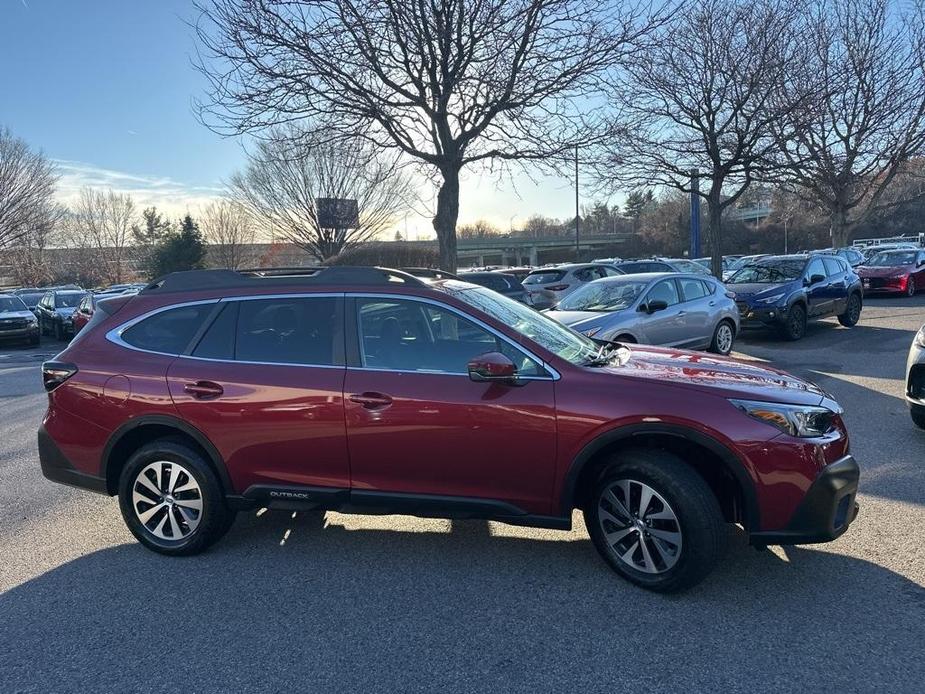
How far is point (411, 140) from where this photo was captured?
39.8ft

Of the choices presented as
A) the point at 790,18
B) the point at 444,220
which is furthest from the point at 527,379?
the point at 790,18

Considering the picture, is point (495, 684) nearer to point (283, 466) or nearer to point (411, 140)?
point (283, 466)

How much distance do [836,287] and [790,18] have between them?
7359 millimetres

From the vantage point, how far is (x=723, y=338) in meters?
10.7

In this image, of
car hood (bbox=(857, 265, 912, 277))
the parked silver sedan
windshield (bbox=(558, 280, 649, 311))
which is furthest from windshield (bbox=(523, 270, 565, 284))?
car hood (bbox=(857, 265, 912, 277))

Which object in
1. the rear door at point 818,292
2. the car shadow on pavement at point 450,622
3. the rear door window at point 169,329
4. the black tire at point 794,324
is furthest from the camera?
the rear door at point 818,292

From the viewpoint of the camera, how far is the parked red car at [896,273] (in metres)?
20.1

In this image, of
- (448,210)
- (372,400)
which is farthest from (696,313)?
(372,400)

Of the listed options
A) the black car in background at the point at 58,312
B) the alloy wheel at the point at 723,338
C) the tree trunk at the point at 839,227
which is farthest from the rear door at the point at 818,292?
the black car in background at the point at 58,312

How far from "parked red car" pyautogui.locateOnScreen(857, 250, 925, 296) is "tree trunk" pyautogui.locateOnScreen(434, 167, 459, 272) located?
15.9 metres

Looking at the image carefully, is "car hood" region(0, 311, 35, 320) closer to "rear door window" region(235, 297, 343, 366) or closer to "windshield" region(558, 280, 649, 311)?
"windshield" region(558, 280, 649, 311)

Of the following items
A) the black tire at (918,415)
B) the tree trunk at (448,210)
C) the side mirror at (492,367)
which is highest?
the tree trunk at (448,210)

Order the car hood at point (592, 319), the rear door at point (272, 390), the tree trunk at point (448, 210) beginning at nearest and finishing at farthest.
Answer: the rear door at point (272, 390), the car hood at point (592, 319), the tree trunk at point (448, 210)

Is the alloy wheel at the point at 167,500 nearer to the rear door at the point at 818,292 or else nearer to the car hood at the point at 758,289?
the car hood at the point at 758,289
